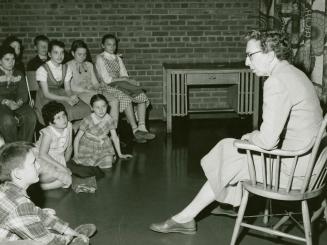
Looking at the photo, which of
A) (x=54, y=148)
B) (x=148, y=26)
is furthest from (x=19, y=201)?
(x=148, y=26)

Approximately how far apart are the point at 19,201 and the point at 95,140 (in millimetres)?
2427

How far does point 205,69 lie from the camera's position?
614 centimetres

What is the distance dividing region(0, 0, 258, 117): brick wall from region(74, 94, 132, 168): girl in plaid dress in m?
2.02

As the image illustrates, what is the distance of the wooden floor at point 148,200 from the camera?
3.24m

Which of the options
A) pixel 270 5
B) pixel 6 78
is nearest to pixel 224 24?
pixel 270 5

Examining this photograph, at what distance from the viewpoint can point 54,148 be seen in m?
4.38

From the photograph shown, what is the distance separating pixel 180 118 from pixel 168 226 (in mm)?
3663

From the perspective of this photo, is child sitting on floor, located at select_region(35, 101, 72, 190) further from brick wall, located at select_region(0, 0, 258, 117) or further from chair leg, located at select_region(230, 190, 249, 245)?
brick wall, located at select_region(0, 0, 258, 117)

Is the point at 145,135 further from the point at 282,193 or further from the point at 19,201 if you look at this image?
the point at 19,201

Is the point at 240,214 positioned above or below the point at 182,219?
above

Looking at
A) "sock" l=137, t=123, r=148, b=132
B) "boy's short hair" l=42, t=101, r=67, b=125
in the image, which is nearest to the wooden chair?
"boy's short hair" l=42, t=101, r=67, b=125

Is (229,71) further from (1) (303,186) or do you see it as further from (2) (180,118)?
(1) (303,186)

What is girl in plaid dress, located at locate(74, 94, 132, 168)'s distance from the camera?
188 inches

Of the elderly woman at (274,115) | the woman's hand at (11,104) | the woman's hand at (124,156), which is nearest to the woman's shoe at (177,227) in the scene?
the elderly woman at (274,115)
